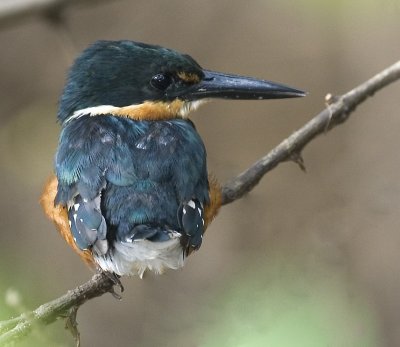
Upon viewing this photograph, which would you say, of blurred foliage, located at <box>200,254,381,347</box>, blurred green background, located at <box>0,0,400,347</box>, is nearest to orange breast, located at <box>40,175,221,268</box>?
blurred foliage, located at <box>200,254,381,347</box>

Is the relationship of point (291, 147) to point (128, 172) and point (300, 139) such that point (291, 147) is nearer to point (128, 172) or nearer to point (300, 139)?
point (300, 139)

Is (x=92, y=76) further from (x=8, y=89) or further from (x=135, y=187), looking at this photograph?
(x=8, y=89)

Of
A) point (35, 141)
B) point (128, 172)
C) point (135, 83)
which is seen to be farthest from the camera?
point (35, 141)

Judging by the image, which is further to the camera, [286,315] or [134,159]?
[134,159]

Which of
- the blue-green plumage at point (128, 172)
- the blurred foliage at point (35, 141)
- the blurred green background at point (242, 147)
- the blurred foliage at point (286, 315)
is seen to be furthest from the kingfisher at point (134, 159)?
the blurred green background at point (242, 147)

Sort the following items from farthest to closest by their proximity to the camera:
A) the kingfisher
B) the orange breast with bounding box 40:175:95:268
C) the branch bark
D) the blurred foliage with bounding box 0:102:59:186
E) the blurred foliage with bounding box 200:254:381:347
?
the blurred foliage with bounding box 0:102:59:186 → the branch bark → the orange breast with bounding box 40:175:95:268 → the kingfisher → the blurred foliage with bounding box 200:254:381:347

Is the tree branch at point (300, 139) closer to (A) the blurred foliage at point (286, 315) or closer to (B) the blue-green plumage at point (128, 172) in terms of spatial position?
(B) the blue-green plumage at point (128, 172)

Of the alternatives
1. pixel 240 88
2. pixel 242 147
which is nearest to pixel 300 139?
pixel 240 88

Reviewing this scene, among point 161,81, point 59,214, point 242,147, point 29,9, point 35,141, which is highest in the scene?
point 29,9

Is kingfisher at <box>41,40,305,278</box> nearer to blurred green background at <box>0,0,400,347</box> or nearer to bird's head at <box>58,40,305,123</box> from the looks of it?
bird's head at <box>58,40,305,123</box>
